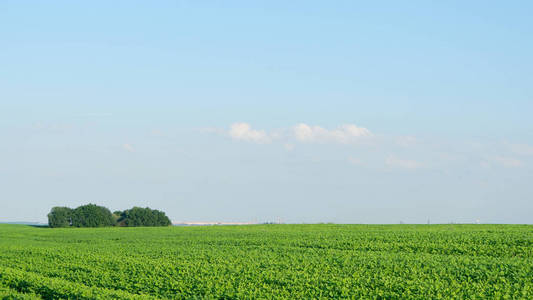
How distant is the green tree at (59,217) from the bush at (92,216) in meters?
0.71

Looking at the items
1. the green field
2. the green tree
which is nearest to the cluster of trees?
the green tree

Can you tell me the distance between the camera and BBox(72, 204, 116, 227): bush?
69938mm

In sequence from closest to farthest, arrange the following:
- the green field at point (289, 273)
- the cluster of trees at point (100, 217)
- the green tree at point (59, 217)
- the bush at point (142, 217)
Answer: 1. the green field at point (289, 273)
2. the green tree at point (59, 217)
3. the cluster of trees at point (100, 217)
4. the bush at point (142, 217)

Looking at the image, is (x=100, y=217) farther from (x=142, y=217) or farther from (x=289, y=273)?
(x=289, y=273)

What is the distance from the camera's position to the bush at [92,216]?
229 feet

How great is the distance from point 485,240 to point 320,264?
440 inches

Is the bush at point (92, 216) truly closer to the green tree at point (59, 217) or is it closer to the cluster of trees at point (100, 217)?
the cluster of trees at point (100, 217)

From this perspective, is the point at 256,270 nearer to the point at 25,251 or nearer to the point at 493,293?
the point at 493,293

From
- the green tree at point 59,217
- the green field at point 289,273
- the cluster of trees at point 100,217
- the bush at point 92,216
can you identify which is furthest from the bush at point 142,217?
the green field at point 289,273

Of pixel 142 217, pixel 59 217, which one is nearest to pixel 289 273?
pixel 142 217

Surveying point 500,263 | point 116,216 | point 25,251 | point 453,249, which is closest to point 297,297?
point 500,263

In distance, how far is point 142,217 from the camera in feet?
234

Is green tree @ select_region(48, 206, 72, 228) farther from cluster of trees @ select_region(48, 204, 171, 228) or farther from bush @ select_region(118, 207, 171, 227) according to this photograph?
bush @ select_region(118, 207, 171, 227)

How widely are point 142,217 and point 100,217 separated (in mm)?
5028
